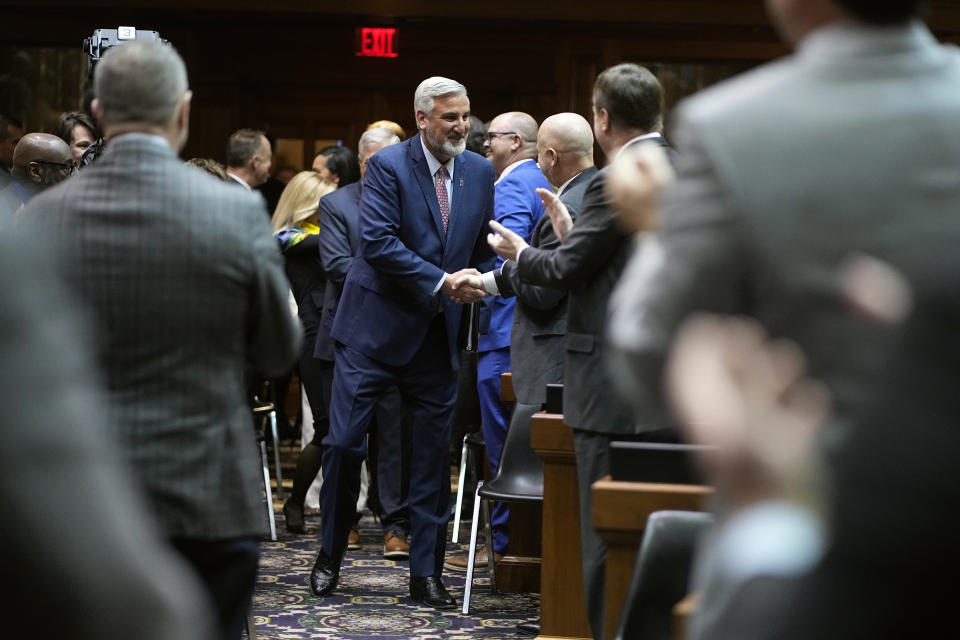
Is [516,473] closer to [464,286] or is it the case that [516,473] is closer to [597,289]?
[464,286]

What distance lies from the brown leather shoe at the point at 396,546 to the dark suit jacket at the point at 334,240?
801 mm

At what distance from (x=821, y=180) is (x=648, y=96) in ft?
6.84

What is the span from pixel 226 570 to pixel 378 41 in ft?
25.5

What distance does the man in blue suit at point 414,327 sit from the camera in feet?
15.3

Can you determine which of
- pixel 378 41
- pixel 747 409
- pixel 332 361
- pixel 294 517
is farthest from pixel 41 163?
pixel 378 41

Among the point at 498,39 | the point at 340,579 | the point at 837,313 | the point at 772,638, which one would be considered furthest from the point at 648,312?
the point at 498,39

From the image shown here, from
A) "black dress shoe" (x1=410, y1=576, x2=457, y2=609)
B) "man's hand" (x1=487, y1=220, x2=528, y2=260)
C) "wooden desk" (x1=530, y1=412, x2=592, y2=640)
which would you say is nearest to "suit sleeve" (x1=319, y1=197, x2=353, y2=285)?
"black dress shoe" (x1=410, y1=576, x2=457, y2=609)

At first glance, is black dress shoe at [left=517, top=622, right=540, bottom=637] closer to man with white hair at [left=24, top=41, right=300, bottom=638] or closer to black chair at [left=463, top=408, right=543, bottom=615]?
black chair at [left=463, top=408, right=543, bottom=615]

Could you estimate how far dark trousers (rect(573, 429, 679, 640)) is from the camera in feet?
10.9

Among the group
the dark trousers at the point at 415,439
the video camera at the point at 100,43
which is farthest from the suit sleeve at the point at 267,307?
the dark trousers at the point at 415,439

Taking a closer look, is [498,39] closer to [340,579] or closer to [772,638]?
[340,579]

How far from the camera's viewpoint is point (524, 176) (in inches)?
211

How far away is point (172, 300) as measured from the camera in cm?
220

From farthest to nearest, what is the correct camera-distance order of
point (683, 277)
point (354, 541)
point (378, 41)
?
point (378, 41)
point (354, 541)
point (683, 277)
